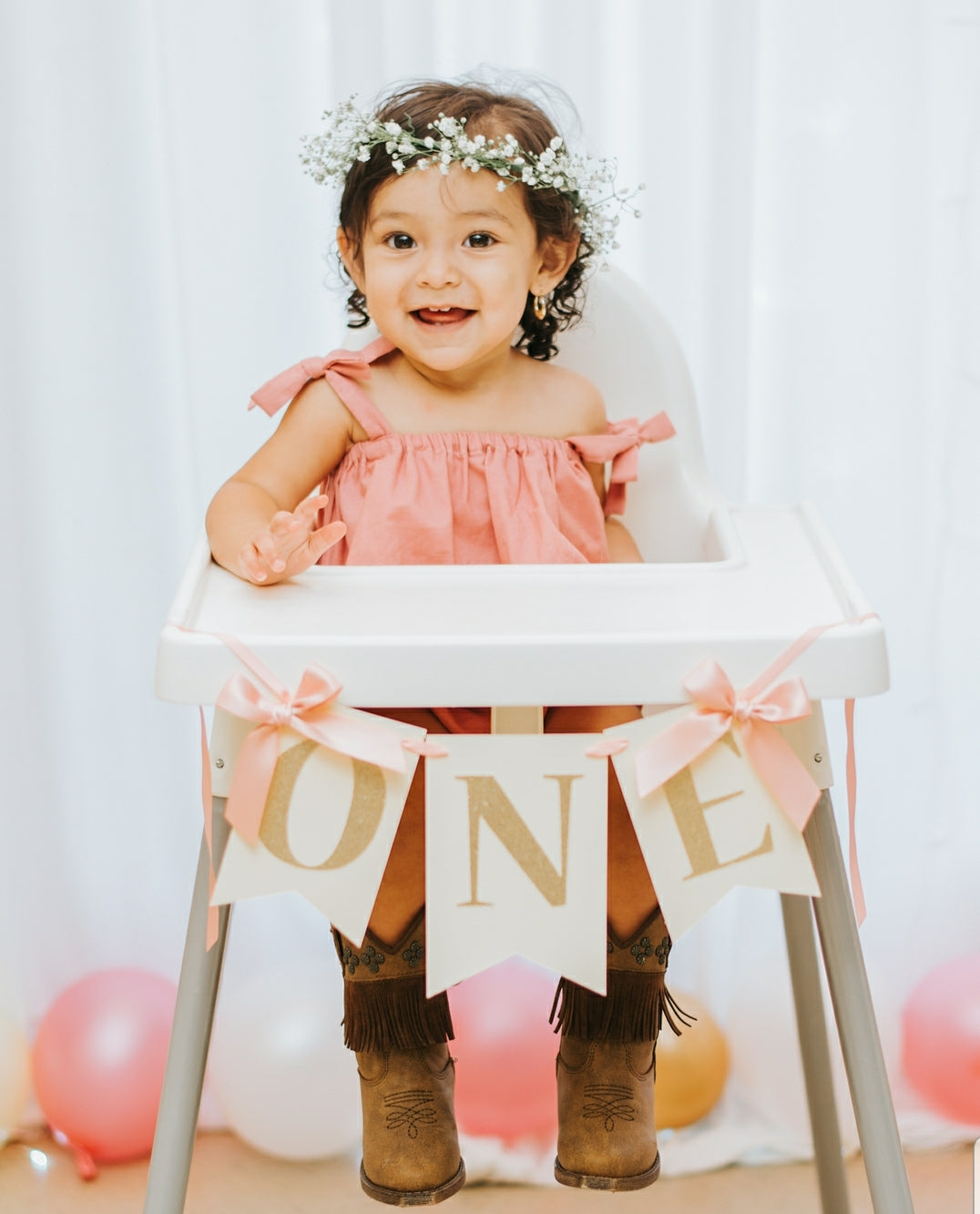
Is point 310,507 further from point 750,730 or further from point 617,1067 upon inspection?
point 617,1067

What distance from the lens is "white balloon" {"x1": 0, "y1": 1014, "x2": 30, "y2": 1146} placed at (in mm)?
1332

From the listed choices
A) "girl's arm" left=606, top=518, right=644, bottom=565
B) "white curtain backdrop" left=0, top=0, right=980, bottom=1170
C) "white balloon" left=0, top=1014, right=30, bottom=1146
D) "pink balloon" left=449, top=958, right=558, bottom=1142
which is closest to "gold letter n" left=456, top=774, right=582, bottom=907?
"girl's arm" left=606, top=518, right=644, bottom=565

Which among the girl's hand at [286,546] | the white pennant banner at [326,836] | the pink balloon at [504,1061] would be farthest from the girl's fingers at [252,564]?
the pink balloon at [504,1061]

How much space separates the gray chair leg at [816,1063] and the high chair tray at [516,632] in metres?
0.39

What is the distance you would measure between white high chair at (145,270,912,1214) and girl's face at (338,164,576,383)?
22cm

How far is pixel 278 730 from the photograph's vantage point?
2.39 feet

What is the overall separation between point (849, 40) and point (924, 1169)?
43.0 inches

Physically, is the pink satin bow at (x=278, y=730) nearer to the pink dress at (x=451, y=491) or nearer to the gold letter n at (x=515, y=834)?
the gold letter n at (x=515, y=834)

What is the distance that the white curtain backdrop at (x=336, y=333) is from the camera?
4.40 feet

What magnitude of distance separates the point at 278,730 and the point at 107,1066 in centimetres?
71

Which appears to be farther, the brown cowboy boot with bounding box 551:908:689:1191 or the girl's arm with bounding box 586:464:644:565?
the girl's arm with bounding box 586:464:644:565

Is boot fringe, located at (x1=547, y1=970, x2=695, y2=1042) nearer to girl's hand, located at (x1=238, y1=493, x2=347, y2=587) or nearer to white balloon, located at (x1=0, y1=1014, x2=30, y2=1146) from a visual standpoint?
girl's hand, located at (x1=238, y1=493, x2=347, y2=587)

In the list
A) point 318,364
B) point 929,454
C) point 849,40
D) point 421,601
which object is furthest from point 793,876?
point 849,40

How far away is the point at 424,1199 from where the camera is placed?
91 cm
